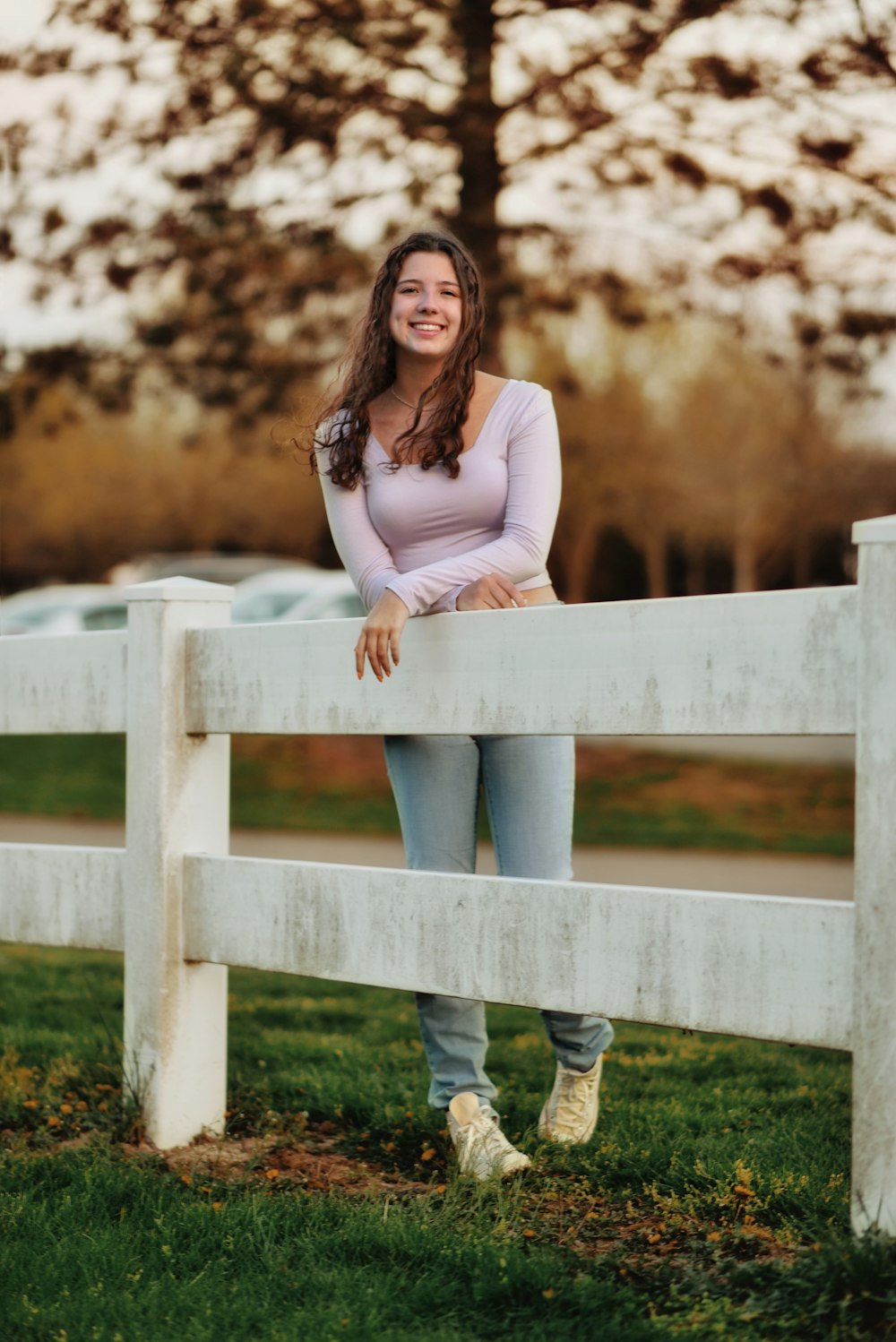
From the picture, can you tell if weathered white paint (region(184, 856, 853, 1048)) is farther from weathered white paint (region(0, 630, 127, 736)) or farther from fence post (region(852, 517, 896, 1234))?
weathered white paint (region(0, 630, 127, 736))

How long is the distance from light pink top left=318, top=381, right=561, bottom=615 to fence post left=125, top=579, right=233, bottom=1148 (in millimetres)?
527

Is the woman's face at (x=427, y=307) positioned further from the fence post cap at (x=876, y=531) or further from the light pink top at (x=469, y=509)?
the fence post cap at (x=876, y=531)

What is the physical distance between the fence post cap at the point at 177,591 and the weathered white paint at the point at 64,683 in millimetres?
107

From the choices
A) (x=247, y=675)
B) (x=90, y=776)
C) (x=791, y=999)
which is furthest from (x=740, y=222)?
(x=791, y=999)

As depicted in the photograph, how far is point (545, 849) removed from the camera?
12.1ft

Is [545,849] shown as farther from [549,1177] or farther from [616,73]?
[616,73]

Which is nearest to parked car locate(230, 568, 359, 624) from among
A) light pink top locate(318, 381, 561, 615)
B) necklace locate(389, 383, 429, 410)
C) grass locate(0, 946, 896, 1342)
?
grass locate(0, 946, 896, 1342)

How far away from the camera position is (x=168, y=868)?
3914 millimetres

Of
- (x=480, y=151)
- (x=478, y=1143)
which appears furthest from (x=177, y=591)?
(x=480, y=151)

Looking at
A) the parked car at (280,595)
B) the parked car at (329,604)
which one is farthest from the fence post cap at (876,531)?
the parked car at (280,595)

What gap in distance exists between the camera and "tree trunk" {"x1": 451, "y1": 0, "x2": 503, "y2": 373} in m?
11.2

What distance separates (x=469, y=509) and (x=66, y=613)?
1945 centimetres

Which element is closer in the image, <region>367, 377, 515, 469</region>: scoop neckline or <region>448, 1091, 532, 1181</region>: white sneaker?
<region>448, 1091, 532, 1181</region>: white sneaker

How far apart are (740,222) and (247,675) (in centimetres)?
862
